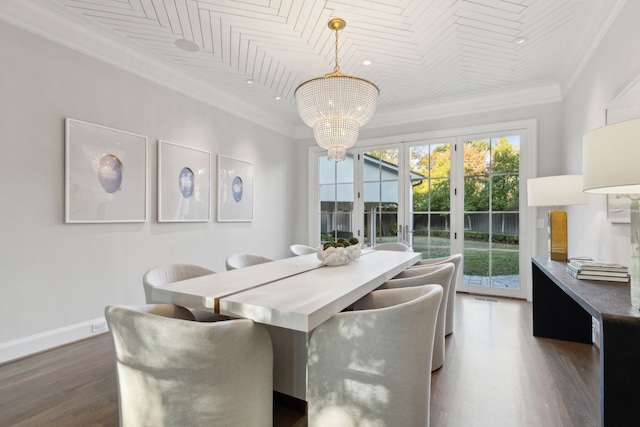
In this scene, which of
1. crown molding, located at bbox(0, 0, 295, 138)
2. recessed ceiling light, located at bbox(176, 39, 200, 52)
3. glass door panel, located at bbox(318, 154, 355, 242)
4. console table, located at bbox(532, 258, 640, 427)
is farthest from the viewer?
glass door panel, located at bbox(318, 154, 355, 242)

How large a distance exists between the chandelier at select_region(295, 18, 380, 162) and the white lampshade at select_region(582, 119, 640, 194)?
154 centimetres

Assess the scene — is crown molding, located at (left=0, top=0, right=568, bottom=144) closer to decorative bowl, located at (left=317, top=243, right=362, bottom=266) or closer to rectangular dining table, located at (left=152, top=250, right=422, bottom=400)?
rectangular dining table, located at (left=152, top=250, right=422, bottom=400)

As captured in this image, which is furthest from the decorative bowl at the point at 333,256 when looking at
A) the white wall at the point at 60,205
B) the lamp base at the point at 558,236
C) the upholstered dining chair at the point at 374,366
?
the white wall at the point at 60,205

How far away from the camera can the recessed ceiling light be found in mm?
2964

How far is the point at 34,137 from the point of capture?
2461 mm

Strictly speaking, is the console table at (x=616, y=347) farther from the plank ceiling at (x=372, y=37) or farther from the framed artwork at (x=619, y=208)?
the plank ceiling at (x=372, y=37)

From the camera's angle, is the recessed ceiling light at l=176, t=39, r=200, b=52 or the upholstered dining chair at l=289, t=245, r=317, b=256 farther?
the upholstered dining chair at l=289, t=245, r=317, b=256

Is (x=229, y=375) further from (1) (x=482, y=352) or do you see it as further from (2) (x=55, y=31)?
(2) (x=55, y=31)

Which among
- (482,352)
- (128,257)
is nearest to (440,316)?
(482,352)

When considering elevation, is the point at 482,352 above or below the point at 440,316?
below

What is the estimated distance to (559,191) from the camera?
267cm

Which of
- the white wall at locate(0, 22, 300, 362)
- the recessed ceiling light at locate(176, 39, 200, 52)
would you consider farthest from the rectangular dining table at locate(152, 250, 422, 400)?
the recessed ceiling light at locate(176, 39, 200, 52)

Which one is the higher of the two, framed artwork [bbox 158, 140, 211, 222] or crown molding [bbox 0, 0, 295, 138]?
crown molding [bbox 0, 0, 295, 138]

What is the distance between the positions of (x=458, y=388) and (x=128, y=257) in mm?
3077
